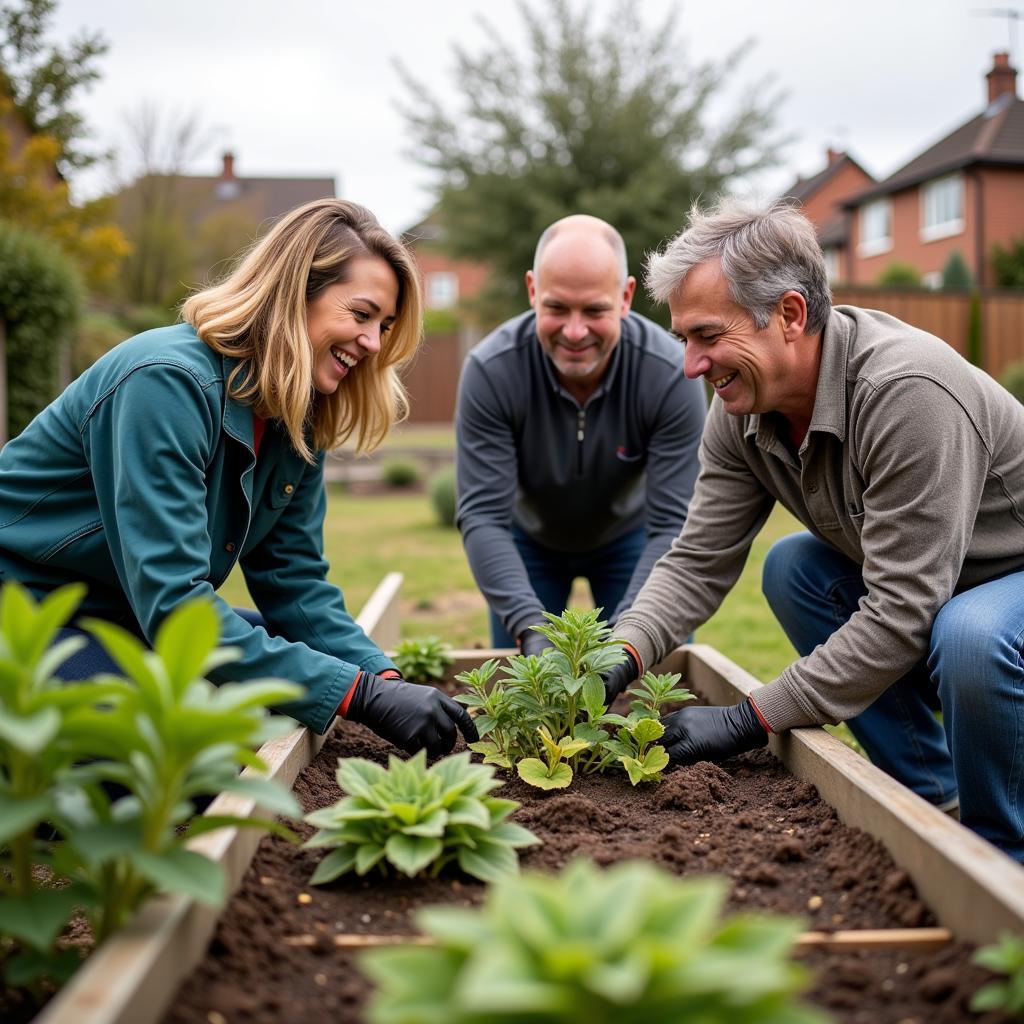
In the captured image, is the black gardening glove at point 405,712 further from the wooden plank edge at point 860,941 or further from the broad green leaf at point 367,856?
the wooden plank edge at point 860,941

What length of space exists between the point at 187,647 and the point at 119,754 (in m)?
0.18

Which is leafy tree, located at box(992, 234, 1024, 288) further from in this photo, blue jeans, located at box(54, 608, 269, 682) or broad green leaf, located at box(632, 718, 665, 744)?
blue jeans, located at box(54, 608, 269, 682)

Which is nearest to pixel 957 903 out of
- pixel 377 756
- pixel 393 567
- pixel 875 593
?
pixel 875 593

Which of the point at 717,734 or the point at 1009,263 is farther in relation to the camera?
the point at 1009,263

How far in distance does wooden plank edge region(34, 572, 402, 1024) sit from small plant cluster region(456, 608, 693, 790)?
735 mm

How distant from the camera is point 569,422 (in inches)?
148

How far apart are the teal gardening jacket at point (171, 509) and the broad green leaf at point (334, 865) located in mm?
607

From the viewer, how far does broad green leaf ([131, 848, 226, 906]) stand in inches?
48.4

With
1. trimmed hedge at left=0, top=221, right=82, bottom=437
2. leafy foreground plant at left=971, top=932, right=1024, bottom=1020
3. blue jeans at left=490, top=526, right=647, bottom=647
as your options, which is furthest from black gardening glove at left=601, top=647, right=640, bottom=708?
trimmed hedge at left=0, top=221, right=82, bottom=437

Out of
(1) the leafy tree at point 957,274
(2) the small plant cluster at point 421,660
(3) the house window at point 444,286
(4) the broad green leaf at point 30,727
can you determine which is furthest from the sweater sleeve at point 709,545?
(3) the house window at point 444,286

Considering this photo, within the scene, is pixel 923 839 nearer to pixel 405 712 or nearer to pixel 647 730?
pixel 647 730

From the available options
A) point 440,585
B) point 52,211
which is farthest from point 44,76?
point 440,585

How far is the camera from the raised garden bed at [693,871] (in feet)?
4.35

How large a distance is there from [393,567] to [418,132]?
505 inches
